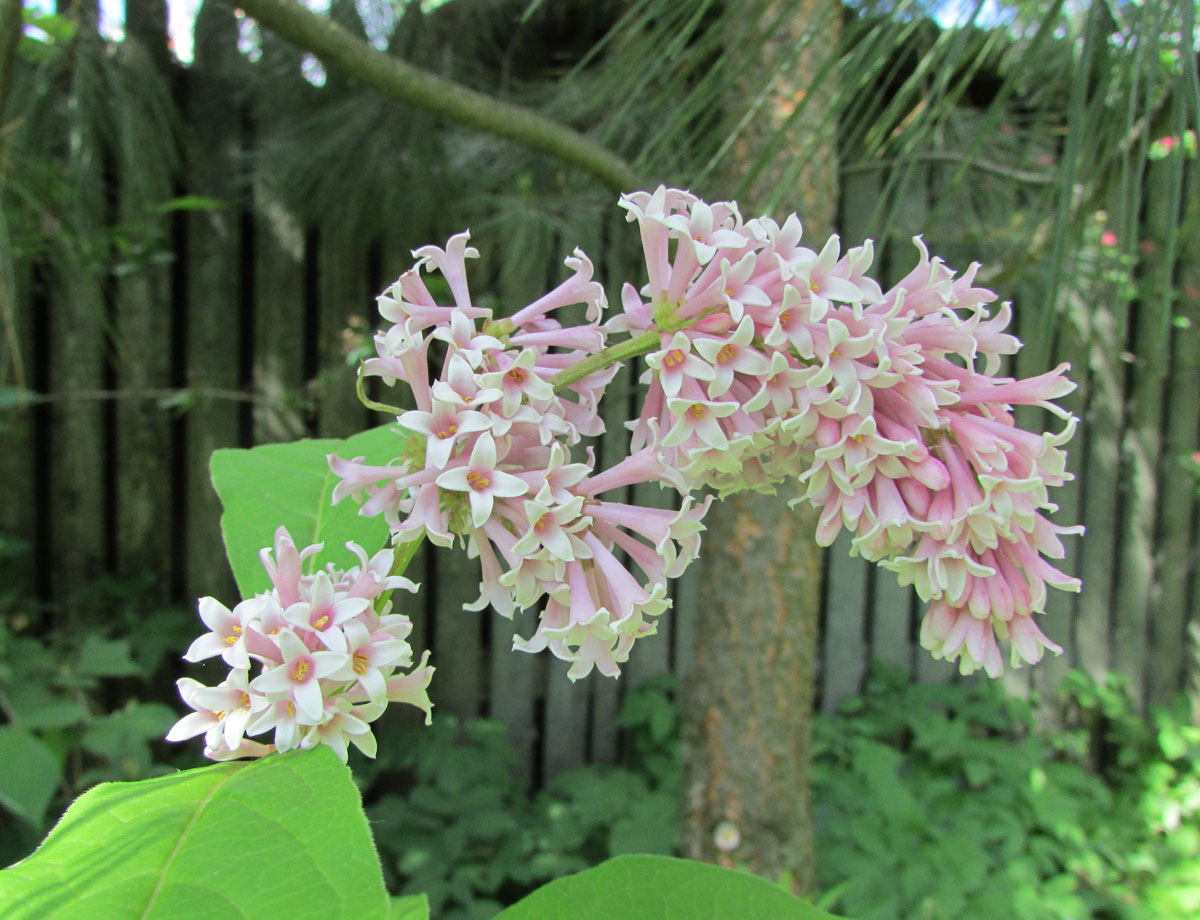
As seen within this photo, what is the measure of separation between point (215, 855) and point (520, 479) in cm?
32

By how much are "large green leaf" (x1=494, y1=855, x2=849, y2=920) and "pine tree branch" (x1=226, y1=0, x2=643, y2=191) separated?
5.55 feet

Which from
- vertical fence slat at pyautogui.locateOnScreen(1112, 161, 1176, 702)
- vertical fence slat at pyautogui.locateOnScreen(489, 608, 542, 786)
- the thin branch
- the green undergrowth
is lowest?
the green undergrowth

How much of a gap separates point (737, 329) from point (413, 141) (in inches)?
98.8

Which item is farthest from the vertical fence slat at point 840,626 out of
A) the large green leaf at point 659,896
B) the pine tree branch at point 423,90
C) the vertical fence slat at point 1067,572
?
the large green leaf at point 659,896

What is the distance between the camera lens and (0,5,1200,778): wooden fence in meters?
3.11

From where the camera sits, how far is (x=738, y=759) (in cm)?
248

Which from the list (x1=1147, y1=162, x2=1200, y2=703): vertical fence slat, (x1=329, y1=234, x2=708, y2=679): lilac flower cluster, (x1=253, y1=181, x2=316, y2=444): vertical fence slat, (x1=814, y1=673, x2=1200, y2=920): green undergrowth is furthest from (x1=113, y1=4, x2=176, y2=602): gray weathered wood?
(x1=1147, y1=162, x2=1200, y2=703): vertical fence slat

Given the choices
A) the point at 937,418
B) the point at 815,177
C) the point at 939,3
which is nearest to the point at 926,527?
the point at 937,418

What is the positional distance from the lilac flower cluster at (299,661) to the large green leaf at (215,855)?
3 centimetres

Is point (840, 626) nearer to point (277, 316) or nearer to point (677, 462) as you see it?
point (277, 316)

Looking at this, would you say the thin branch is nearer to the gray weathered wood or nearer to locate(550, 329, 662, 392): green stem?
the gray weathered wood

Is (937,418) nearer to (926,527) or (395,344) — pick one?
(926,527)

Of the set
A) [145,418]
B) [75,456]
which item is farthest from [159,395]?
A: [75,456]

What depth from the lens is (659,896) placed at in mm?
677
